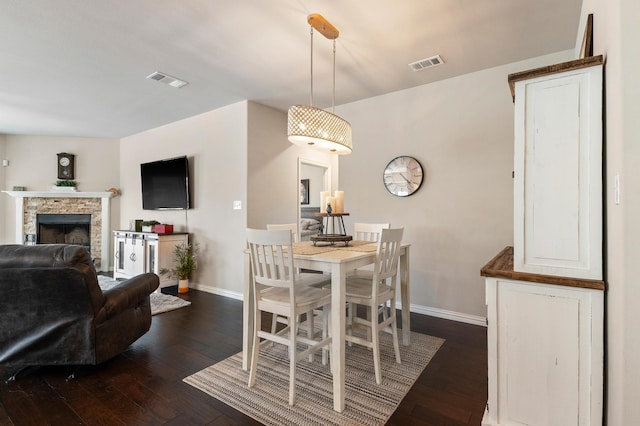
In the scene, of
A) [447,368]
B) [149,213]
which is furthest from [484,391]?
[149,213]

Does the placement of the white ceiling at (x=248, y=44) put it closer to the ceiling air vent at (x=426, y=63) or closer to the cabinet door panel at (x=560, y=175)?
the ceiling air vent at (x=426, y=63)

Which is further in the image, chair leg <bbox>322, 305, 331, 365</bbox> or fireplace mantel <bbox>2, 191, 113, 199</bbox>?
fireplace mantel <bbox>2, 191, 113, 199</bbox>

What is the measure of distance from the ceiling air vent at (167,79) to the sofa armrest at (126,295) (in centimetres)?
209

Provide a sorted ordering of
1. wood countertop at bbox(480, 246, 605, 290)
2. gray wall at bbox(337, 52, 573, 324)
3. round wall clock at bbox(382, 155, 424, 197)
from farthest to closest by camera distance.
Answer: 1. round wall clock at bbox(382, 155, 424, 197)
2. gray wall at bbox(337, 52, 573, 324)
3. wood countertop at bbox(480, 246, 605, 290)

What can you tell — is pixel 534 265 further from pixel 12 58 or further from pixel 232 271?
pixel 12 58

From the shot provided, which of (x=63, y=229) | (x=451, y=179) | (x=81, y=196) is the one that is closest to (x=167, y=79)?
(x=451, y=179)

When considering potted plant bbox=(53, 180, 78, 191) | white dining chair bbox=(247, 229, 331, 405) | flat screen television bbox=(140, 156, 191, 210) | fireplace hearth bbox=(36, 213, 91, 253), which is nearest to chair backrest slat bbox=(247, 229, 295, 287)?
white dining chair bbox=(247, 229, 331, 405)

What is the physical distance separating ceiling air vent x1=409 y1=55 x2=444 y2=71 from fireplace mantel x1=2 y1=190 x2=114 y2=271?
5.95 metres

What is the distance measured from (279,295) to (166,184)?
376 centimetres

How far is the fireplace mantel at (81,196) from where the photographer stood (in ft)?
18.7

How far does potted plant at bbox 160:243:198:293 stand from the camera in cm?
443

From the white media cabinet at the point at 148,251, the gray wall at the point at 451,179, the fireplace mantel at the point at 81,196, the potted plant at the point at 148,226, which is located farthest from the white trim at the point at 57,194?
the gray wall at the point at 451,179

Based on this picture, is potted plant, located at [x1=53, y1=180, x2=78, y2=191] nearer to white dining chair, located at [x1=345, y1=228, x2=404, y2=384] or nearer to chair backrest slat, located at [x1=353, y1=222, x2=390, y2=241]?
chair backrest slat, located at [x1=353, y1=222, x2=390, y2=241]

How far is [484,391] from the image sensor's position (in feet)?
6.45
